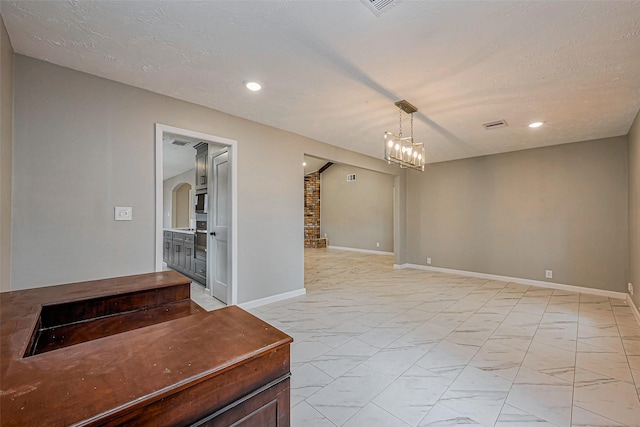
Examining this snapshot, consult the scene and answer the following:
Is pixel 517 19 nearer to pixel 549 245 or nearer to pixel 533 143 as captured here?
pixel 533 143

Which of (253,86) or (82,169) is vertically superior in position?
(253,86)

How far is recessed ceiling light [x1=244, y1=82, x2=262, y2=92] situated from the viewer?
2654mm

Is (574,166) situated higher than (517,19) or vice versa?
(517,19)

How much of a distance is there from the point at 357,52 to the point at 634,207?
164 inches

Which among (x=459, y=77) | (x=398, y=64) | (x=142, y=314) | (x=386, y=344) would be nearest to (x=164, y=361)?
(x=142, y=314)

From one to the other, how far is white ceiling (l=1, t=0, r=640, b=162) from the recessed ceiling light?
0.07m

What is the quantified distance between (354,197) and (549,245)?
19.0ft

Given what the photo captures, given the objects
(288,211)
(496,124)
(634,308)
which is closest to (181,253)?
(288,211)

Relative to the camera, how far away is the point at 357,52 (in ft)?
7.00

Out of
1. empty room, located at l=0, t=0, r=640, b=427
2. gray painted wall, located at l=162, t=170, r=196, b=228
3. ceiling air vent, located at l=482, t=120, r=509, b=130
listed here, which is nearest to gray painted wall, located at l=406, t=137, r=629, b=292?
empty room, located at l=0, t=0, r=640, b=427

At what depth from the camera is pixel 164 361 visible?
2.81ft

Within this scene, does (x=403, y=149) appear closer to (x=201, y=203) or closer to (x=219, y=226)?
(x=219, y=226)

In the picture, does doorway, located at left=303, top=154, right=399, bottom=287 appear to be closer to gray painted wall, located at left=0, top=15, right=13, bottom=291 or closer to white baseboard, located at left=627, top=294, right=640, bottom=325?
white baseboard, located at left=627, top=294, right=640, bottom=325

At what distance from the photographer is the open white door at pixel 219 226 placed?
12.4ft
